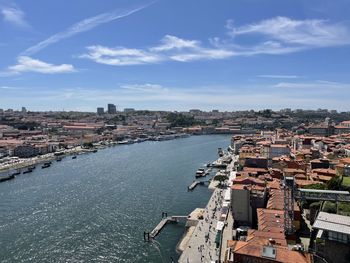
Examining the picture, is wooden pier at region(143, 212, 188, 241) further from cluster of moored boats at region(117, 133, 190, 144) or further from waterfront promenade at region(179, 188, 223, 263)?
cluster of moored boats at region(117, 133, 190, 144)

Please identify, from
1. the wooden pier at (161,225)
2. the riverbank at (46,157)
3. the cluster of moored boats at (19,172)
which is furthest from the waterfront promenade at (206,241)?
the riverbank at (46,157)

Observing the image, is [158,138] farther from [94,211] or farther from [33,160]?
[94,211]

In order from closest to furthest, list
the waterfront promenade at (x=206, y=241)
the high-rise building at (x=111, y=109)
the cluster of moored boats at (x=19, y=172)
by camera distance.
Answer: the waterfront promenade at (x=206, y=241) < the cluster of moored boats at (x=19, y=172) < the high-rise building at (x=111, y=109)

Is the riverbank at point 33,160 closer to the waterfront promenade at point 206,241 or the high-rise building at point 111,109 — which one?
the waterfront promenade at point 206,241

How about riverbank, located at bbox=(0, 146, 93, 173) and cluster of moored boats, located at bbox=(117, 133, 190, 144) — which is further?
cluster of moored boats, located at bbox=(117, 133, 190, 144)

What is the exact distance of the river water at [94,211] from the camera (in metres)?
13.4

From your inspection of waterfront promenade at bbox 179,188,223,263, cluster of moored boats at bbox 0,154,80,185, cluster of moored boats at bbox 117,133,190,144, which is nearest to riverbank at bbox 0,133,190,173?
cluster of moored boats at bbox 117,133,190,144

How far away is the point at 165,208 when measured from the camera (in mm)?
18484

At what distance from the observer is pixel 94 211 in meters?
18.2

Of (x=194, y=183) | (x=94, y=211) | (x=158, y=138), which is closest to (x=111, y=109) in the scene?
(x=158, y=138)

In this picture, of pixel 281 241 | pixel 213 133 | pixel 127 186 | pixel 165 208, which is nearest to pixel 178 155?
pixel 127 186

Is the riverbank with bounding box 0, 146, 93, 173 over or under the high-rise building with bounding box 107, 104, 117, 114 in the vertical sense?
under

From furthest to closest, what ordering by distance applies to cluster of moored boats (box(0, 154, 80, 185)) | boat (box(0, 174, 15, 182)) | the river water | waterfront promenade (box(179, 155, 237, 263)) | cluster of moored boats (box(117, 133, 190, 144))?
cluster of moored boats (box(117, 133, 190, 144)) → cluster of moored boats (box(0, 154, 80, 185)) → boat (box(0, 174, 15, 182)) → the river water → waterfront promenade (box(179, 155, 237, 263))

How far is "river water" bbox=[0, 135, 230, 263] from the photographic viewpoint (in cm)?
1338
